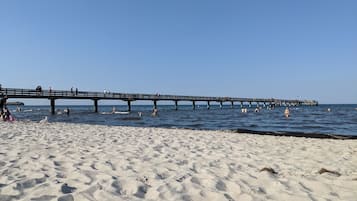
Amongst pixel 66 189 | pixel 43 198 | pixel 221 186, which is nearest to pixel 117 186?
pixel 66 189

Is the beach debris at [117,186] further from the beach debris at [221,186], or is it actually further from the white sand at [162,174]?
the beach debris at [221,186]

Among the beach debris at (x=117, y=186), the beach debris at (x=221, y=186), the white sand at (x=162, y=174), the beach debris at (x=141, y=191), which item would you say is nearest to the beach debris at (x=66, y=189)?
the white sand at (x=162, y=174)

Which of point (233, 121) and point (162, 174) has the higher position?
point (162, 174)

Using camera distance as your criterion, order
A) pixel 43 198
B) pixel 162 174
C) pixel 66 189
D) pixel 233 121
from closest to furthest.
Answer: pixel 43 198 → pixel 66 189 → pixel 162 174 → pixel 233 121

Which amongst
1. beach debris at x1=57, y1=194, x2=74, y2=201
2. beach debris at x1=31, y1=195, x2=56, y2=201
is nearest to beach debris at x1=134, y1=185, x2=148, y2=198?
beach debris at x1=57, y1=194, x2=74, y2=201

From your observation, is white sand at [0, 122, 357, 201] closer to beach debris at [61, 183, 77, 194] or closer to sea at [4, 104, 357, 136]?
beach debris at [61, 183, 77, 194]

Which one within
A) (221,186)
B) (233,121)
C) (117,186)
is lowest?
(233,121)

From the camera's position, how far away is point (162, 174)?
5.95 m

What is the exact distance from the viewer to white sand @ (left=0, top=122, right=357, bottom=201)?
15.5 feet

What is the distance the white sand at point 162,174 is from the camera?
15.5ft

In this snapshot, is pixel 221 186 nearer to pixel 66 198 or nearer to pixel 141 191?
pixel 141 191

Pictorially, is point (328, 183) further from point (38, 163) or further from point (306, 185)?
point (38, 163)

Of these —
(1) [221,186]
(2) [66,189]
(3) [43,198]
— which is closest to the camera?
(3) [43,198]

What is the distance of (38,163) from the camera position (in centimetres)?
630
